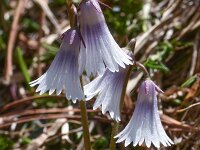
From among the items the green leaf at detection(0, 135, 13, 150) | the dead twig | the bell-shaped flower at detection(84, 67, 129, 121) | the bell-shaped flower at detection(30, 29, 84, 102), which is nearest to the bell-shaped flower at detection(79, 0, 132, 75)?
the bell-shaped flower at detection(30, 29, 84, 102)

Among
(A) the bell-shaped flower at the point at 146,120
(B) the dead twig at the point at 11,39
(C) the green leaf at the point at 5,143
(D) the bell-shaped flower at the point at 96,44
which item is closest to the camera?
(D) the bell-shaped flower at the point at 96,44

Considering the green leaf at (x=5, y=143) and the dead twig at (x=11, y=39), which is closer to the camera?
the green leaf at (x=5, y=143)

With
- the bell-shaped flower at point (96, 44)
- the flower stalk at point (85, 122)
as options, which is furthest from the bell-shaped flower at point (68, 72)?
the flower stalk at point (85, 122)

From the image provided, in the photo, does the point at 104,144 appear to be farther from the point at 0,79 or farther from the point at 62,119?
the point at 0,79

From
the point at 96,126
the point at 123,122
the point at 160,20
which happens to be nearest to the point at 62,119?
the point at 96,126

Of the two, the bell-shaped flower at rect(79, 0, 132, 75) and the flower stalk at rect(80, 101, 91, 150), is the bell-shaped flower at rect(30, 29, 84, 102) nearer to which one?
the bell-shaped flower at rect(79, 0, 132, 75)

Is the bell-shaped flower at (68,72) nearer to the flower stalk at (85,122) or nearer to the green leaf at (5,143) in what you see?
the flower stalk at (85,122)
